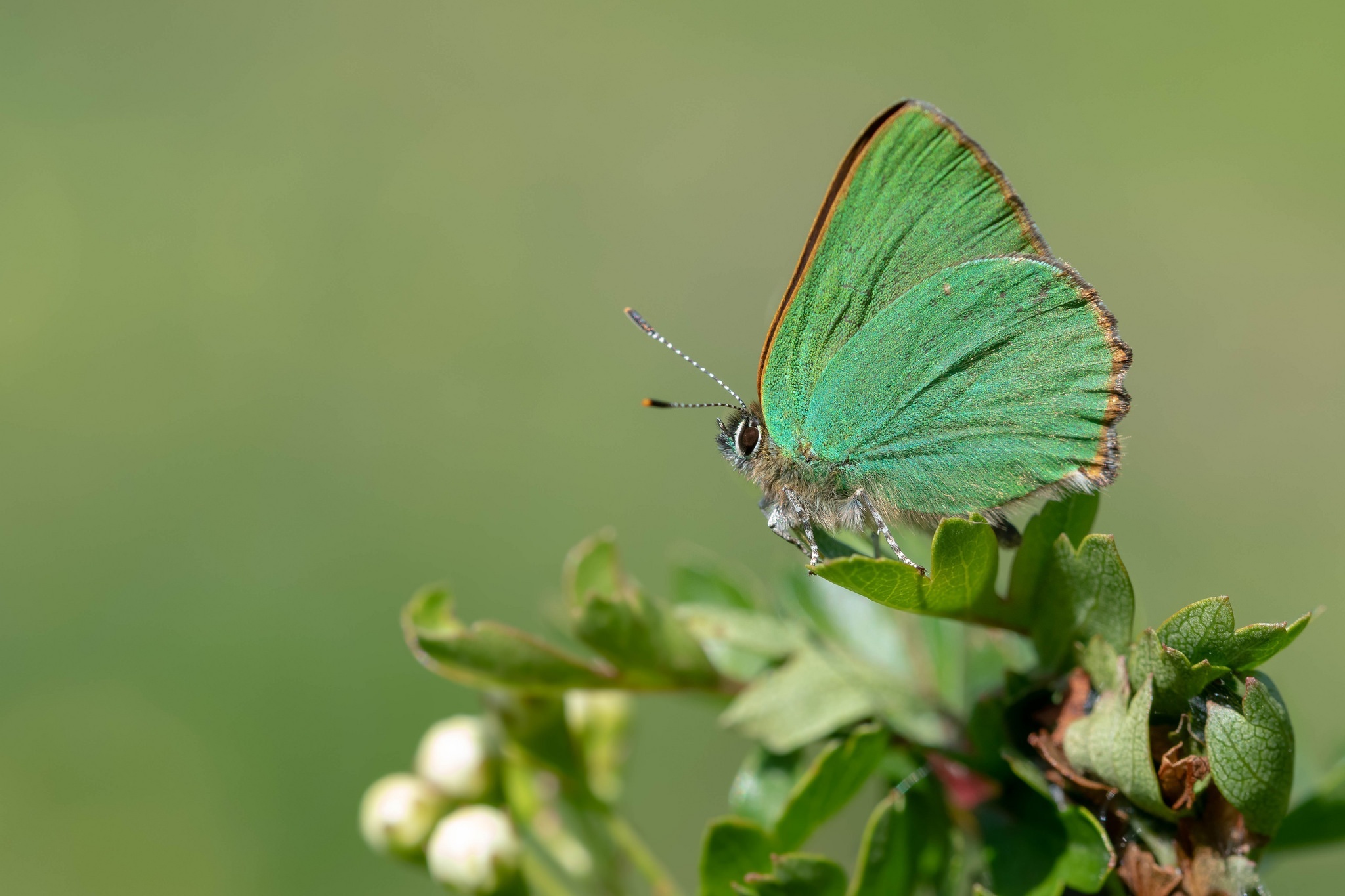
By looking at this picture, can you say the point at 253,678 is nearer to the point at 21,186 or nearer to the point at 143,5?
the point at 21,186

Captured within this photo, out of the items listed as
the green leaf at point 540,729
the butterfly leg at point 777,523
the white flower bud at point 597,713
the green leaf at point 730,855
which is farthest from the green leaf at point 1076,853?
the white flower bud at point 597,713

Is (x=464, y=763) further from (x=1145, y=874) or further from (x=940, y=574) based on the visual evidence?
(x=1145, y=874)

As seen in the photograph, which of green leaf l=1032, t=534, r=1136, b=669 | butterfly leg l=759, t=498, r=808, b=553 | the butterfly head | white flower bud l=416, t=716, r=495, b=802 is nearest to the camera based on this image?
green leaf l=1032, t=534, r=1136, b=669

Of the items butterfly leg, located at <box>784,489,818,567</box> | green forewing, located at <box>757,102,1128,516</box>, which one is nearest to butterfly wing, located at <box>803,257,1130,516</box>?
green forewing, located at <box>757,102,1128,516</box>

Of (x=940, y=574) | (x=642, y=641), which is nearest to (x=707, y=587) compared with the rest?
(x=642, y=641)

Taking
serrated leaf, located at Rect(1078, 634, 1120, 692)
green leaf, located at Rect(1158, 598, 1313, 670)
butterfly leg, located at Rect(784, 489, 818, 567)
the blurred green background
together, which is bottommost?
the blurred green background

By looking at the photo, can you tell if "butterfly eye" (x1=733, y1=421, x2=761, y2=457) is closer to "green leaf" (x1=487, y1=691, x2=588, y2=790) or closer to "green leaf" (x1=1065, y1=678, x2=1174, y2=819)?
"green leaf" (x1=487, y1=691, x2=588, y2=790)
